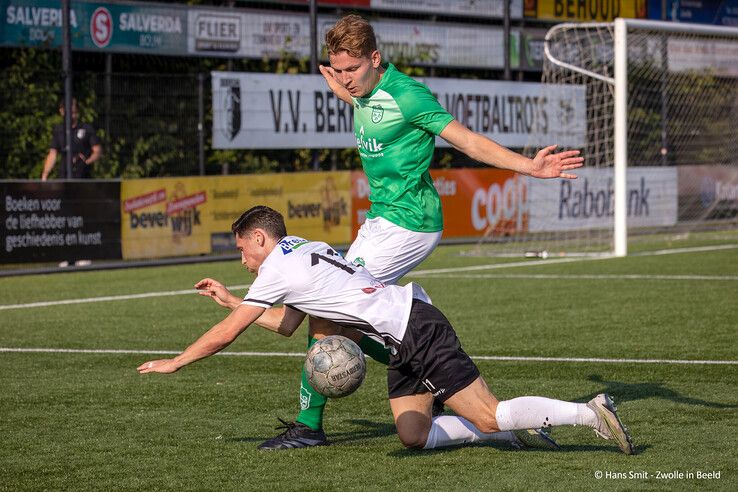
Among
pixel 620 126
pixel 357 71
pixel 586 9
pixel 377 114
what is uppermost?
pixel 586 9

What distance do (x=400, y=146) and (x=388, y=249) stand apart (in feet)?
1.77

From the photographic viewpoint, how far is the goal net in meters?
20.8

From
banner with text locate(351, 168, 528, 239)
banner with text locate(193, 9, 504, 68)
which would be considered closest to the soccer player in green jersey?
banner with text locate(351, 168, 528, 239)

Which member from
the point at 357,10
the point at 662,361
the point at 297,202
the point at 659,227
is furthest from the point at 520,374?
the point at 357,10

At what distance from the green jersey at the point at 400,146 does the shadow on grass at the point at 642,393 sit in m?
1.76

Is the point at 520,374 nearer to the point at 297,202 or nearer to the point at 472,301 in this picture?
the point at 472,301

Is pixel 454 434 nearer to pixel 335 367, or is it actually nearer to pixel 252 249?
pixel 335 367

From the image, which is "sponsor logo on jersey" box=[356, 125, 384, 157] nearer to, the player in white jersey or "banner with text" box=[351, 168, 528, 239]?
the player in white jersey

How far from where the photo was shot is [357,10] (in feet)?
90.9

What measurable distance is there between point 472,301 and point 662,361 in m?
4.16

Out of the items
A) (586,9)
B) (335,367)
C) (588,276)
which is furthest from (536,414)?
(586,9)

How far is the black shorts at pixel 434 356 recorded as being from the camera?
19.9ft

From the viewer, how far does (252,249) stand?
6.25m

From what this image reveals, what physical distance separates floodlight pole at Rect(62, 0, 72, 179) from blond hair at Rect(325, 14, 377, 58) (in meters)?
11.3
